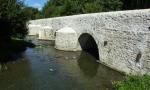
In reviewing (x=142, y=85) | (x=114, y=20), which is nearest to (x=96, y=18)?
(x=114, y=20)

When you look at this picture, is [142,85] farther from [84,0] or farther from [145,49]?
[84,0]

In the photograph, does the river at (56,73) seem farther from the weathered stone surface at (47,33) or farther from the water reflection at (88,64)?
the weathered stone surface at (47,33)

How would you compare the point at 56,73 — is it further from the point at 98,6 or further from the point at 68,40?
the point at 98,6

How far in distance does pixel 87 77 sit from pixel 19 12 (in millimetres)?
8265

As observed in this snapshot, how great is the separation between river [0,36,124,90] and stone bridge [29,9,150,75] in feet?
3.54

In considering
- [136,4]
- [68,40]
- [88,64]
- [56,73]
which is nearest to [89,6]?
[136,4]

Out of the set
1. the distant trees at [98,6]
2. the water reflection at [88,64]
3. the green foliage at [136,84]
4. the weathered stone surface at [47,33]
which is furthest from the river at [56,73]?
the distant trees at [98,6]

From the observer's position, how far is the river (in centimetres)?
1436

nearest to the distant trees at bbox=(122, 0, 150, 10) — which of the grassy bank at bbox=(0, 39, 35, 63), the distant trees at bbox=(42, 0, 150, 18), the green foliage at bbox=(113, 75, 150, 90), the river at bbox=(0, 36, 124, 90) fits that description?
the distant trees at bbox=(42, 0, 150, 18)

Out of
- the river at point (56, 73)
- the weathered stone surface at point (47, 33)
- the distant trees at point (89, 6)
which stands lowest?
the river at point (56, 73)

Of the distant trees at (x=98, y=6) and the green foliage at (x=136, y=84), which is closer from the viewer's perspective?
the green foliage at (x=136, y=84)

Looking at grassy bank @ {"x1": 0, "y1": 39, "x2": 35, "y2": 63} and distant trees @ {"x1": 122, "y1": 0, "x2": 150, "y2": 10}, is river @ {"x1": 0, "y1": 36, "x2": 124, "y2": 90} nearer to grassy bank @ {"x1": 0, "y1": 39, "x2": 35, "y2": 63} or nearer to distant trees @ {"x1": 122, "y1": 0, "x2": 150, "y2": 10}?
grassy bank @ {"x1": 0, "y1": 39, "x2": 35, "y2": 63}

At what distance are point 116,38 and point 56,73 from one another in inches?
191

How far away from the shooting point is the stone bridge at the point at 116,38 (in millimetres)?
15005
